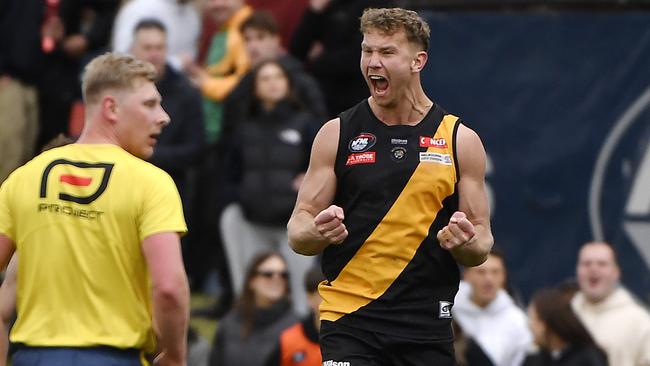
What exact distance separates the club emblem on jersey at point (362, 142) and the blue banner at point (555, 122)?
6212mm

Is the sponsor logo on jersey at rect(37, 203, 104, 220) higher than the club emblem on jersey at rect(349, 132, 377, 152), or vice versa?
the club emblem on jersey at rect(349, 132, 377, 152)

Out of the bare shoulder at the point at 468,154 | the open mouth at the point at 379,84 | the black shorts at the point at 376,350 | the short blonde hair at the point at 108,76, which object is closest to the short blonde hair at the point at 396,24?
the open mouth at the point at 379,84

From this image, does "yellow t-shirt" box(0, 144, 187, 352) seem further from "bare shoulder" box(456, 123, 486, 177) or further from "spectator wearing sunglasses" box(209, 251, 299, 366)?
"spectator wearing sunglasses" box(209, 251, 299, 366)

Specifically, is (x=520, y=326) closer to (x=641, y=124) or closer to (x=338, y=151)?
(x=641, y=124)

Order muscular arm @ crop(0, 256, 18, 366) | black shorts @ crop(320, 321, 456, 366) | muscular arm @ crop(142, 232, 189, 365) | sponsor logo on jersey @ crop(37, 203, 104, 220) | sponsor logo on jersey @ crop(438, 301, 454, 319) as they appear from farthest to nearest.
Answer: sponsor logo on jersey @ crop(438, 301, 454, 319)
black shorts @ crop(320, 321, 456, 366)
muscular arm @ crop(0, 256, 18, 366)
sponsor logo on jersey @ crop(37, 203, 104, 220)
muscular arm @ crop(142, 232, 189, 365)

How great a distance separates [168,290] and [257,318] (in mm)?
4915

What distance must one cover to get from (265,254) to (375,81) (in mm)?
4736

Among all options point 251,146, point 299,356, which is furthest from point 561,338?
point 251,146

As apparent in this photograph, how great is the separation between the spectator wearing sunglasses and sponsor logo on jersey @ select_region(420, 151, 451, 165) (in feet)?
14.6

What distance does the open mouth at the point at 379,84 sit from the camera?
7777 mm

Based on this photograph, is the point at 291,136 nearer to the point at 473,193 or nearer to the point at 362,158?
the point at 362,158

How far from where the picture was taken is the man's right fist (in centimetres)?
743

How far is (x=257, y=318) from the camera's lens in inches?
478

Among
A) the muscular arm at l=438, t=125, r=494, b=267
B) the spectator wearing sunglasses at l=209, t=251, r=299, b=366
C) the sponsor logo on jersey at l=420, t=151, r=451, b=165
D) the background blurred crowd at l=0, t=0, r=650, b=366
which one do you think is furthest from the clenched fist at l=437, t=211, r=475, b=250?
the spectator wearing sunglasses at l=209, t=251, r=299, b=366
